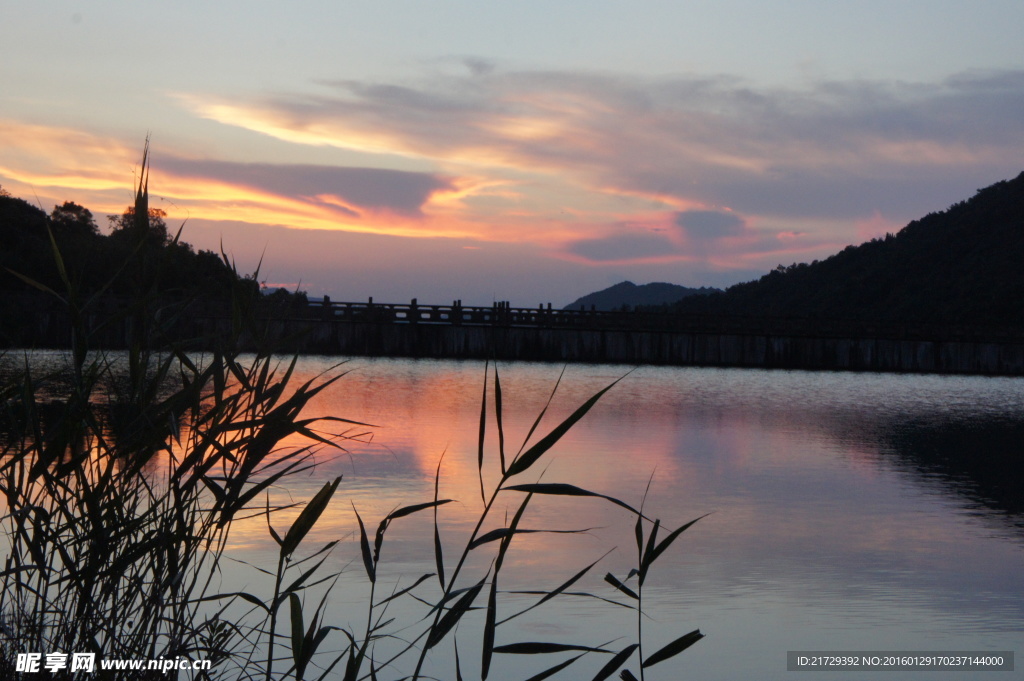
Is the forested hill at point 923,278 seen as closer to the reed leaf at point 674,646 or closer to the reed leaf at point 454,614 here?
the reed leaf at point 674,646

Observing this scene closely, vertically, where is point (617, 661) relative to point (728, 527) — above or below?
above

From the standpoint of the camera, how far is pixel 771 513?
387 inches

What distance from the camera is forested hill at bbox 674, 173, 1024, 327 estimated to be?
61594mm

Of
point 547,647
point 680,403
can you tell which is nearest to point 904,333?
point 680,403

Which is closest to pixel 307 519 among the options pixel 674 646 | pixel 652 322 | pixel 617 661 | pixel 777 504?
pixel 617 661

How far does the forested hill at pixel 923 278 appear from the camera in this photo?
61594 millimetres

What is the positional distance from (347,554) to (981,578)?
468 centimetres

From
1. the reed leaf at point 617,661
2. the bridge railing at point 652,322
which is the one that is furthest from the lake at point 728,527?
the bridge railing at point 652,322

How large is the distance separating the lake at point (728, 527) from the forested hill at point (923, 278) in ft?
147

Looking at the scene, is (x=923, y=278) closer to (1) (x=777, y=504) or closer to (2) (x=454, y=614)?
(1) (x=777, y=504)

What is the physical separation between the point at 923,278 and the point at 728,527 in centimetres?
6650

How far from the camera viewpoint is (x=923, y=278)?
229 feet

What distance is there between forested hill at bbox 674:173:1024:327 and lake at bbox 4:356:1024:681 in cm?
4480

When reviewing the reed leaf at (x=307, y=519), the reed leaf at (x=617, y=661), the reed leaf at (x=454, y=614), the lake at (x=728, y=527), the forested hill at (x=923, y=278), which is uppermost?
the forested hill at (x=923, y=278)
